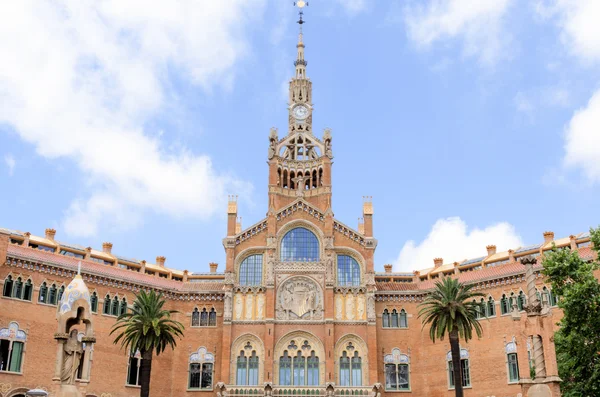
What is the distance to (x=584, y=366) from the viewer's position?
131 ft

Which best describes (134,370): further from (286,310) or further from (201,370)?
(286,310)

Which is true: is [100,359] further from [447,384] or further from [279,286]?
[447,384]

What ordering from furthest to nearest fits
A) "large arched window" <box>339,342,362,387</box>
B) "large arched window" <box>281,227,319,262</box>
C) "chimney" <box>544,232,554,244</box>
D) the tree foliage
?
"large arched window" <box>281,227,319,262</box> → "chimney" <box>544,232,554,244</box> → "large arched window" <box>339,342,362,387</box> → the tree foliage

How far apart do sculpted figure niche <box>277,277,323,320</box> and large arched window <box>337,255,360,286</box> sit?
276 cm

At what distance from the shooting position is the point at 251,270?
64.5 m

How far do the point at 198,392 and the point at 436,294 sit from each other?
24.3 metres

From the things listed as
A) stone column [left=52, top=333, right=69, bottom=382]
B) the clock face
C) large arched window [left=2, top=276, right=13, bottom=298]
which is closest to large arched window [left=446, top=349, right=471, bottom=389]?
the clock face

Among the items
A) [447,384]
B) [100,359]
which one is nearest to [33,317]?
[100,359]

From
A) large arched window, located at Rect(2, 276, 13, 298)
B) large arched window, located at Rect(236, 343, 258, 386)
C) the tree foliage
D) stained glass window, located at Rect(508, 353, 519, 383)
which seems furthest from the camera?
large arched window, located at Rect(236, 343, 258, 386)

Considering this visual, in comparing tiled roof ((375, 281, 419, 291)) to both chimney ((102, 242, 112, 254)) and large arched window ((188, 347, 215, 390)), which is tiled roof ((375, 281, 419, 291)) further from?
chimney ((102, 242, 112, 254))

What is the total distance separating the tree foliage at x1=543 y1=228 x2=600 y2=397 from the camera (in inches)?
1538

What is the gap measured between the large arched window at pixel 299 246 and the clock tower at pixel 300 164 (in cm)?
304

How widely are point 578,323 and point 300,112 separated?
4380 centimetres

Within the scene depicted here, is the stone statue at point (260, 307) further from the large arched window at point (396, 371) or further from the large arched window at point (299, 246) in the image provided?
the large arched window at point (396, 371)
